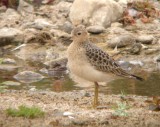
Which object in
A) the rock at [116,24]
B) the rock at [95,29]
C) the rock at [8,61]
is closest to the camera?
the rock at [8,61]

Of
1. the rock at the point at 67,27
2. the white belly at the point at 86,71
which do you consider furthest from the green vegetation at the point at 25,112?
the rock at the point at 67,27

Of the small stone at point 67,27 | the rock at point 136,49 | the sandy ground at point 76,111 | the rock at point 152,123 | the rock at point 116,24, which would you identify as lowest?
the rock at point 152,123

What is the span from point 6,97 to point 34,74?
4.02m

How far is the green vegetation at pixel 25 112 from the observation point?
8.68 meters

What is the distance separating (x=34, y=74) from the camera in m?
14.4

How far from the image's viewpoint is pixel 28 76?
14.3m

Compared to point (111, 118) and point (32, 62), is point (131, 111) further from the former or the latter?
point (32, 62)

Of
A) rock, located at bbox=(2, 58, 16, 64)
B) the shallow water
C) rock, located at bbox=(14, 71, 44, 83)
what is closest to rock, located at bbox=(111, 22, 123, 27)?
rock, located at bbox=(2, 58, 16, 64)

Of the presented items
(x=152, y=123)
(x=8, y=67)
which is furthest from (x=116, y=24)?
(x=152, y=123)

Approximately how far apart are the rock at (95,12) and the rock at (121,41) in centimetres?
161

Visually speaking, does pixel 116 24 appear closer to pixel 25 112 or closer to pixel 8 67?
pixel 8 67

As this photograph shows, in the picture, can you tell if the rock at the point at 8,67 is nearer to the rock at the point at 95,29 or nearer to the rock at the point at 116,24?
the rock at the point at 95,29

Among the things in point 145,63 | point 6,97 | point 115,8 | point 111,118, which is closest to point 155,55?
point 145,63

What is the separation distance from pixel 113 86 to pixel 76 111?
161 inches
